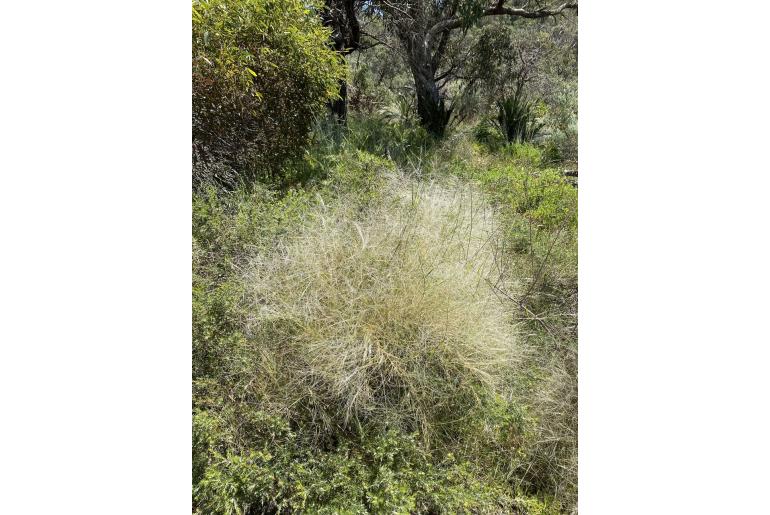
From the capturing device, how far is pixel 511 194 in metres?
2.70

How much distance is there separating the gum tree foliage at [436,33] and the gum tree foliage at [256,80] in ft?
2.24

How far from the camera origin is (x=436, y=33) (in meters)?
3.07

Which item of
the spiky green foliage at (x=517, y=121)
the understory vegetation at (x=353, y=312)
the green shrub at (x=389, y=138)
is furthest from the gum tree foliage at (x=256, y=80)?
the spiky green foliage at (x=517, y=121)

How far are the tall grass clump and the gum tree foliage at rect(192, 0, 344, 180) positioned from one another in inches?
29.7

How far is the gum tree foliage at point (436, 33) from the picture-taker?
2.89 metres

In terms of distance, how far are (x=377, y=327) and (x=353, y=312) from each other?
0.12 metres

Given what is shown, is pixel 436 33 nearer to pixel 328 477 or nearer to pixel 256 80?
pixel 256 80

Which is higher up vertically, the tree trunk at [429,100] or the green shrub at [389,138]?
the tree trunk at [429,100]

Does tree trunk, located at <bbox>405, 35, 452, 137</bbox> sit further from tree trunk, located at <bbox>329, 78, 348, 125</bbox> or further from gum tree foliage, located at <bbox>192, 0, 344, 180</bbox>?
gum tree foliage, located at <bbox>192, 0, 344, 180</bbox>

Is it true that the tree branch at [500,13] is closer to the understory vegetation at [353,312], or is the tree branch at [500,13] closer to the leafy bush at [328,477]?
the understory vegetation at [353,312]
